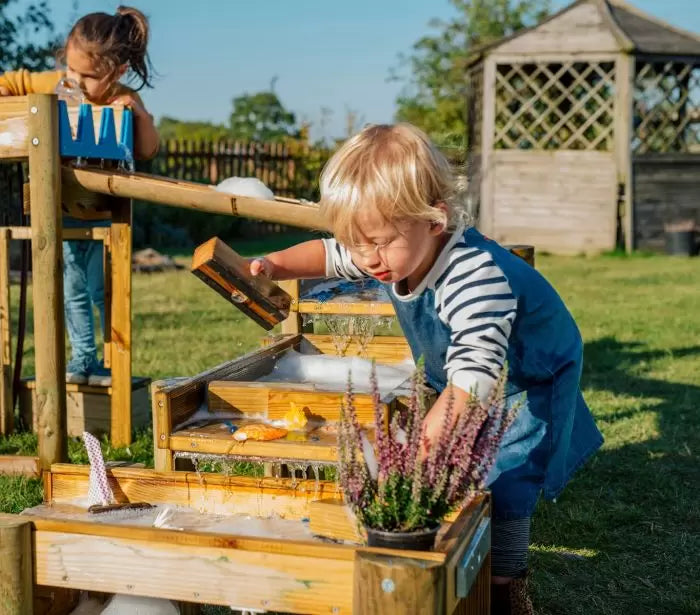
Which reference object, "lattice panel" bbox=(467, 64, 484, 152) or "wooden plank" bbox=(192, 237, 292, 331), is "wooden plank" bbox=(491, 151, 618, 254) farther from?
"wooden plank" bbox=(192, 237, 292, 331)

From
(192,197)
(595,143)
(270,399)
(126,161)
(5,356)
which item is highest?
(595,143)

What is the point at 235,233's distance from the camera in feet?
60.6

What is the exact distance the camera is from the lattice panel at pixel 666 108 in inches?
663

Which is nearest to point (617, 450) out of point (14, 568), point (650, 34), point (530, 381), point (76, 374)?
point (530, 381)

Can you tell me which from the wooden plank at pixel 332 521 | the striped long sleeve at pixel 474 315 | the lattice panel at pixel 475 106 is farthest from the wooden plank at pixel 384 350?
the lattice panel at pixel 475 106

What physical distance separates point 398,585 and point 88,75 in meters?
3.30

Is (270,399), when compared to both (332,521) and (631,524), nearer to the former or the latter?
(332,521)

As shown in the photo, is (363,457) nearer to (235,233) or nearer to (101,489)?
(101,489)

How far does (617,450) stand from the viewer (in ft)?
14.9

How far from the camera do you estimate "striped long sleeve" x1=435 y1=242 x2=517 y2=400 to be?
1938 mm

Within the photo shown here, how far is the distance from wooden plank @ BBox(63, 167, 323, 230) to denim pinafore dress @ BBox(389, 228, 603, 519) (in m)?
0.88

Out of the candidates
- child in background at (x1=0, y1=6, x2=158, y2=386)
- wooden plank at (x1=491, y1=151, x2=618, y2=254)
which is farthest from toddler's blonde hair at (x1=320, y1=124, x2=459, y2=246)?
wooden plank at (x1=491, y1=151, x2=618, y2=254)

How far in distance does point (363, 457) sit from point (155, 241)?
15310mm

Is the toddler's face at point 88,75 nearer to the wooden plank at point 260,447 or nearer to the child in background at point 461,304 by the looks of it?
the child in background at point 461,304
